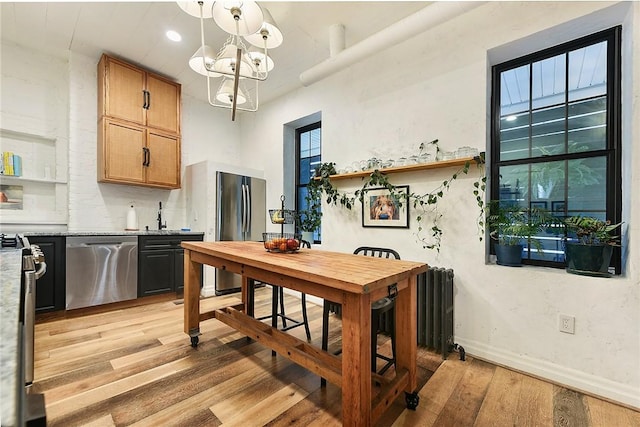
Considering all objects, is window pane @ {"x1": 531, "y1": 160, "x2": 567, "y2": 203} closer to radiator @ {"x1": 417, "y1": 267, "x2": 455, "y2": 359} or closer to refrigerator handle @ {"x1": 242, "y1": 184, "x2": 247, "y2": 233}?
radiator @ {"x1": 417, "y1": 267, "x2": 455, "y2": 359}

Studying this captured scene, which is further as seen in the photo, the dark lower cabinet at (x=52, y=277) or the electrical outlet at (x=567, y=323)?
the dark lower cabinet at (x=52, y=277)

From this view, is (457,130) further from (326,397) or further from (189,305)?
(189,305)

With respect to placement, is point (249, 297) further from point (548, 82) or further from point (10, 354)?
point (548, 82)

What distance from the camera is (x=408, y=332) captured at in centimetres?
171

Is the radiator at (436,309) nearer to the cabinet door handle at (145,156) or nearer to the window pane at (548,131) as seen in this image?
the window pane at (548,131)

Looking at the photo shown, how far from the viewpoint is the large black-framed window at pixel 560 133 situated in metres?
2.12

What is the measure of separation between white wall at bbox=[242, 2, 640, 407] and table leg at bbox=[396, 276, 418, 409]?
1027mm

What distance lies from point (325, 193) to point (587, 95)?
2.53m

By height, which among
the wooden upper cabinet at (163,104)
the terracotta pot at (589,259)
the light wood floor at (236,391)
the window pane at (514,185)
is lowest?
the light wood floor at (236,391)

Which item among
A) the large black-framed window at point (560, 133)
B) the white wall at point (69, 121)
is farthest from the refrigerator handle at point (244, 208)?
the large black-framed window at point (560, 133)

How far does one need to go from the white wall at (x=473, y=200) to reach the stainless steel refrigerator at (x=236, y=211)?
1544mm

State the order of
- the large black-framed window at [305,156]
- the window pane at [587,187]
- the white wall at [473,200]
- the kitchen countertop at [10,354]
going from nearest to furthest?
the kitchen countertop at [10,354] → the white wall at [473,200] → the window pane at [587,187] → the large black-framed window at [305,156]

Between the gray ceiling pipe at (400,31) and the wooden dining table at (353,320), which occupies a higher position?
the gray ceiling pipe at (400,31)

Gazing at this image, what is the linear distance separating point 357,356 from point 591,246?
1842 millimetres
